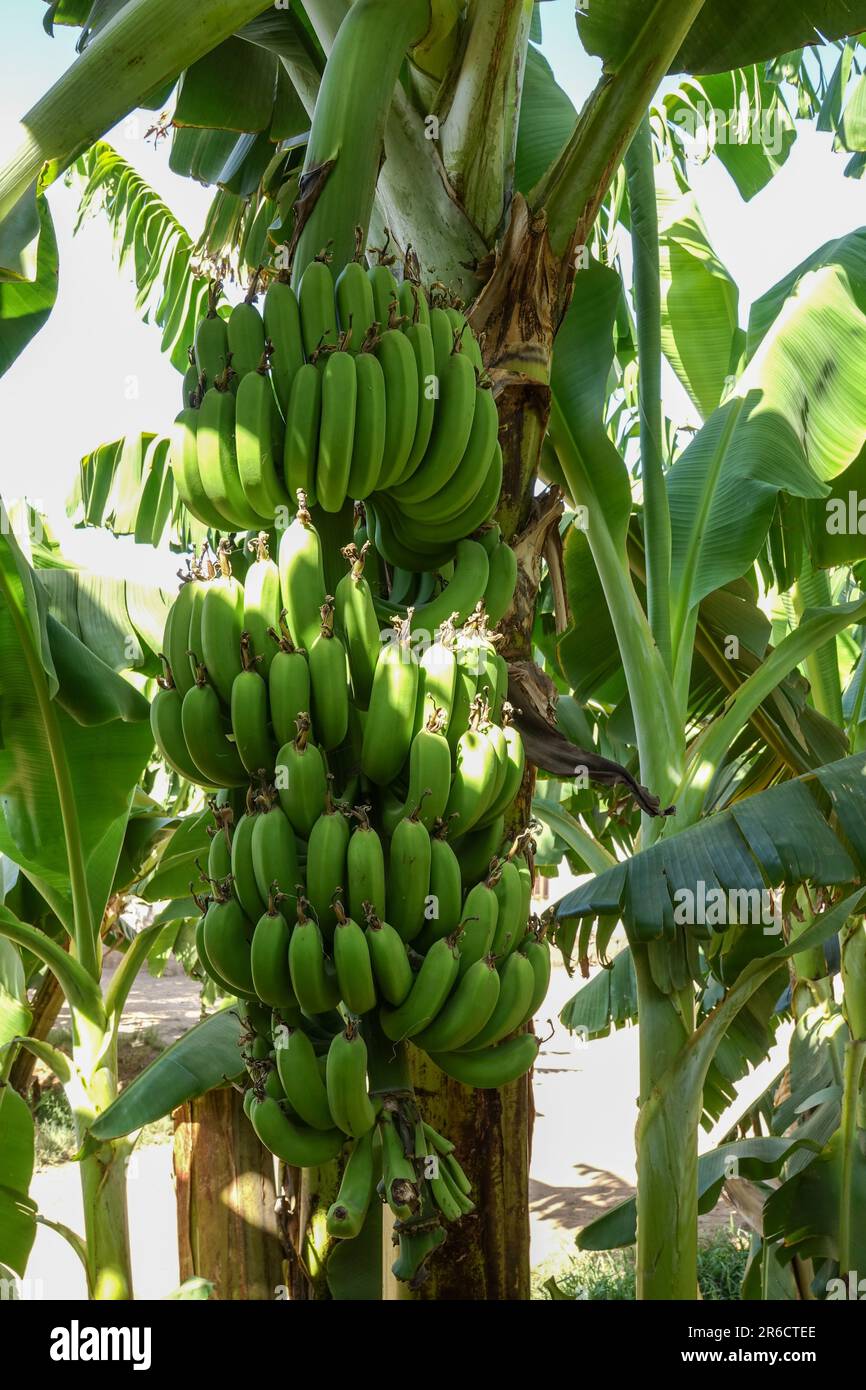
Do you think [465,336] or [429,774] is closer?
[429,774]

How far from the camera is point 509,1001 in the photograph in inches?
45.4

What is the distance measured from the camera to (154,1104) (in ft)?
6.29

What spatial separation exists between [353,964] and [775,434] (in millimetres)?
1799

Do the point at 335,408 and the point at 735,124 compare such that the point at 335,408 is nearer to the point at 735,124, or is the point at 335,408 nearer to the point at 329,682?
the point at 329,682

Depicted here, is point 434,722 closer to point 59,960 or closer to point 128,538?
point 59,960

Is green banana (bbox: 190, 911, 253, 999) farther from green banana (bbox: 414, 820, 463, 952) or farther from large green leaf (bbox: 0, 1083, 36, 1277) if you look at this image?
large green leaf (bbox: 0, 1083, 36, 1277)

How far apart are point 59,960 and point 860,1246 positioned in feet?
5.92

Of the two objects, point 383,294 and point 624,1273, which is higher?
point 383,294

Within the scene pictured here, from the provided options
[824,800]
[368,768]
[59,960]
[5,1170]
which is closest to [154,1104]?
[59,960]

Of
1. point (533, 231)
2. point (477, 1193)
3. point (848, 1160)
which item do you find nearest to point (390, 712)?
point (477, 1193)

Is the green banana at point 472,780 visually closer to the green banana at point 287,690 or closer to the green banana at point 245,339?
the green banana at point 287,690

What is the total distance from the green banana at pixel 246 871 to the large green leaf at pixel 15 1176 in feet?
5.65

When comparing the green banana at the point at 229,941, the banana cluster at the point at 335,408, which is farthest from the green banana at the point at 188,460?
the green banana at the point at 229,941

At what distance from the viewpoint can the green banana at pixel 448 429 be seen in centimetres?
123
